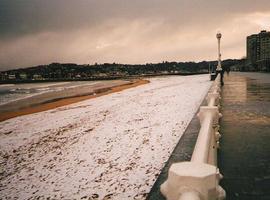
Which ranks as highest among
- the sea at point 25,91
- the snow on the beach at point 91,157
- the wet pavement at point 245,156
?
the wet pavement at point 245,156

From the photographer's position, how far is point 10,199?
6.52 metres

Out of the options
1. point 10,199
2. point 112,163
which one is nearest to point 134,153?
point 112,163

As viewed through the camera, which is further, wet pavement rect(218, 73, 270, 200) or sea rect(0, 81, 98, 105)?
sea rect(0, 81, 98, 105)

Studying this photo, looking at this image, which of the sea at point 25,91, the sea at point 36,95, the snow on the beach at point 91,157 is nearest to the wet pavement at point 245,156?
the snow on the beach at point 91,157

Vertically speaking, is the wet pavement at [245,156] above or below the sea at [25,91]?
above

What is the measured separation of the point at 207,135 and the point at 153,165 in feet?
13.9

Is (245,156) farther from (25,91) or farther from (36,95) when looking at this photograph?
(25,91)

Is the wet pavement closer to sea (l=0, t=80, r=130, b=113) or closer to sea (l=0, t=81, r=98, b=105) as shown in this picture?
sea (l=0, t=80, r=130, b=113)

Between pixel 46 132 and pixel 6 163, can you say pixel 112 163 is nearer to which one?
pixel 6 163

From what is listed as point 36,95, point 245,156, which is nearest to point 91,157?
point 245,156

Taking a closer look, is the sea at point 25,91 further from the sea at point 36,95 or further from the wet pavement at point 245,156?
the wet pavement at point 245,156

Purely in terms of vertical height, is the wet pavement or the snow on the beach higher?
the wet pavement

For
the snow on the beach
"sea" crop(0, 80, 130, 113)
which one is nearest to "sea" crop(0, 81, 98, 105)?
"sea" crop(0, 80, 130, 113)

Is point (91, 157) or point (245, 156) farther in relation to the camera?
point (91, 157)
